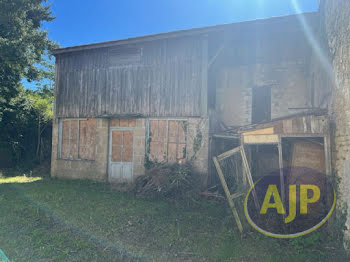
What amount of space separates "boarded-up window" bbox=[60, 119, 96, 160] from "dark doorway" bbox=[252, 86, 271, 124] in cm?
698

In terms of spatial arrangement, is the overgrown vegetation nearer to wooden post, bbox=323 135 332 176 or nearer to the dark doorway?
the dark doorway

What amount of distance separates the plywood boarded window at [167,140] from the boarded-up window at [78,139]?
9.18 ft

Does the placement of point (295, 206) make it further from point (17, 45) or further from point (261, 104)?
point (17, 45)

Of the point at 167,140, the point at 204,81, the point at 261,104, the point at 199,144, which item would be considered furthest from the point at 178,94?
the point at 261,104

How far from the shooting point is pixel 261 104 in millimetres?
10164

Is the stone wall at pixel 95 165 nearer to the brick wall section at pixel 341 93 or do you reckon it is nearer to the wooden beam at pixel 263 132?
the wooden beam at pixel 263 132

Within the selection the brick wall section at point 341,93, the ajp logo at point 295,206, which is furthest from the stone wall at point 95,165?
the brick wall section at point 341,93

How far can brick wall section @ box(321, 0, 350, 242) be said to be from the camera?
13.8 ft

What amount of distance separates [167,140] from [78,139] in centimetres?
427

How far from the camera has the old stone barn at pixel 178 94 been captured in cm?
859

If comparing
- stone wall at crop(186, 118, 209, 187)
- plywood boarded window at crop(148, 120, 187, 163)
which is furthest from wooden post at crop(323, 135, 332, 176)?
plywood boarded window at crop(148, 120, 187, 163)

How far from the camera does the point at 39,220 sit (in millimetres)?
5531

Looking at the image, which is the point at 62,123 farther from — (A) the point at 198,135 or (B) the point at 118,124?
(A) the point at 198,135

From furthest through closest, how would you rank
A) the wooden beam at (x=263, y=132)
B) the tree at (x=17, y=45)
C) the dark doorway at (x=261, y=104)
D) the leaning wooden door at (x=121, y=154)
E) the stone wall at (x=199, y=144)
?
1. the tree at (x=17, y=45)
2. the dark doorway at (x=261, y=104)
3. the leaning wooden door at (x=121, y=154)
4. the stone wall at (x=199, y=144)
5. the wooden beam at (x=263, y=132)
